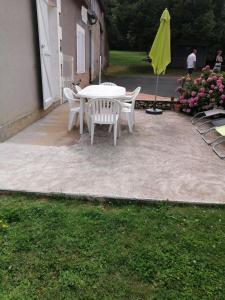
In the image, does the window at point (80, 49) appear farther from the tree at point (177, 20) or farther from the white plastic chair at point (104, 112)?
the tree at point (177, 20)

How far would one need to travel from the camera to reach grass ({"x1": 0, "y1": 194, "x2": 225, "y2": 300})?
200cm

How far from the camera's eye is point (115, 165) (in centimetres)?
395

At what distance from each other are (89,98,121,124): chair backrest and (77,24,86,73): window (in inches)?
247

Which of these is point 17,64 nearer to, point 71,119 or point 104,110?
point 71,119

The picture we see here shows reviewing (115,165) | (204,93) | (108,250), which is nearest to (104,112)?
(115,165)

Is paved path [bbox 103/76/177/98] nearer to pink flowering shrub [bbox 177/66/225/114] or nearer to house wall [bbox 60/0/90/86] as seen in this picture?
house wall [bbox 60/0/90/86]

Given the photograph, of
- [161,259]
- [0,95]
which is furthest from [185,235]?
[0,95]

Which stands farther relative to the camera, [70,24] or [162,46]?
[70,24]

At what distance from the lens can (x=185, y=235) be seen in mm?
2570

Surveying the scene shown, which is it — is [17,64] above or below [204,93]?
above

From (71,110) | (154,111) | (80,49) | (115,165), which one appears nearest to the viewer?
(115,165)

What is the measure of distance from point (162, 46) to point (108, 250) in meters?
6.01

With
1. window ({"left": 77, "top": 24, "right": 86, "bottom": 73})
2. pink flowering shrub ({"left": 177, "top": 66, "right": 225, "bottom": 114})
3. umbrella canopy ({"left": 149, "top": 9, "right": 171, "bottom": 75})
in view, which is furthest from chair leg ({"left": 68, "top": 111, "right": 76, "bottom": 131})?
window ({"left": 77, "top": 24, "right": 86, "bottom": 73})

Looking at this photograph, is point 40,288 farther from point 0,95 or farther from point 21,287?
point 0,95
